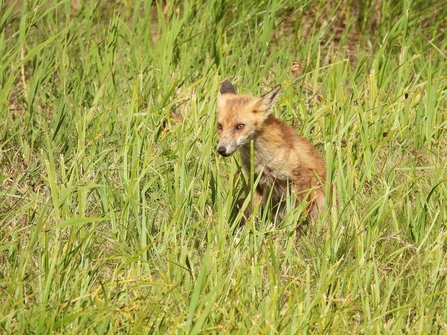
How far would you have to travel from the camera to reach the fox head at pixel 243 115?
20.9ft

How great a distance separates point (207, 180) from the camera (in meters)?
5.48

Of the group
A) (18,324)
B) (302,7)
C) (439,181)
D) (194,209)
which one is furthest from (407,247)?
(302,7)

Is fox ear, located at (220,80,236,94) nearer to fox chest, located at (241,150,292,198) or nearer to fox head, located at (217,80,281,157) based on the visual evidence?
fox head, located at (217,80,281,157)

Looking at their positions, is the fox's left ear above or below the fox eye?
above

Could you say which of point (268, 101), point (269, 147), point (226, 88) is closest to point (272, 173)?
point (269, 147)

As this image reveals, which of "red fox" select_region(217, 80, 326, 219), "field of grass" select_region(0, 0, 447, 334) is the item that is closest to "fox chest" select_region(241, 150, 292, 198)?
"red fox" select_region(217, 80, 326, 219)

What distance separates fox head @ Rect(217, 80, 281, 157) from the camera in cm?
637

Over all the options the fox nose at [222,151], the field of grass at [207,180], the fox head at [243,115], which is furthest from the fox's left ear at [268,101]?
the fox nose at [222,151]

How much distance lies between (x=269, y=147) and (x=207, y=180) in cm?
107

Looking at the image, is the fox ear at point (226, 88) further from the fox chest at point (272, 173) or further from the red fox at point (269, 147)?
the fox chest at point (272, 173)

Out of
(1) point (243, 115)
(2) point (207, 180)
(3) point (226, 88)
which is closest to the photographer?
(2) point (207, 180)

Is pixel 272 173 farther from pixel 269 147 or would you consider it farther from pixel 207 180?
pixel 207 180

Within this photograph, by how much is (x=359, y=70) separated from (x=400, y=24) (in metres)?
0.57

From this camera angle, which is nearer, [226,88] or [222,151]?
[222,151]
